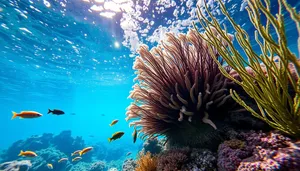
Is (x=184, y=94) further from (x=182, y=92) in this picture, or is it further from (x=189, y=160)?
(x=189, y=160)

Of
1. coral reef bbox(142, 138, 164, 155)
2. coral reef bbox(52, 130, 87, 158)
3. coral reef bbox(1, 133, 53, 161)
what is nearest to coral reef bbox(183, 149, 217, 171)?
coral reef bbox(142, 138, 164, 155)

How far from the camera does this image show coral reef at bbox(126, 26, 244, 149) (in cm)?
266

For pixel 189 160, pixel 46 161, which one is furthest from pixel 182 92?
pixel 46 161

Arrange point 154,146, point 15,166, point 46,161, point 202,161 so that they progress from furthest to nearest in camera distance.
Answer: point 46,161 → point 15,166 → point 154,146 → point 202,161

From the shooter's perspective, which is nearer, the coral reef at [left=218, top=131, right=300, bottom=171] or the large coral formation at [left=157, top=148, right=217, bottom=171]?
the coral reef at [left=218, top=131, right=300, bottom=171]

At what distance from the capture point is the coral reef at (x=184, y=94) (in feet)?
8.74

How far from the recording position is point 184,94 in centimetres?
286

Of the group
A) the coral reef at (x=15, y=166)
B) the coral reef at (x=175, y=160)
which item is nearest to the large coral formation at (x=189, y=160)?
the coral reef at (x=175, y=160)

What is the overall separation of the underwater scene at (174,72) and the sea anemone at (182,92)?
2 cm

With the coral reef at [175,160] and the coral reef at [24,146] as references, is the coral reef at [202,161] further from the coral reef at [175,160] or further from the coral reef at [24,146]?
the coral reef at [24,146]

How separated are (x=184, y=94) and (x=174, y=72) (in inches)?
16.6

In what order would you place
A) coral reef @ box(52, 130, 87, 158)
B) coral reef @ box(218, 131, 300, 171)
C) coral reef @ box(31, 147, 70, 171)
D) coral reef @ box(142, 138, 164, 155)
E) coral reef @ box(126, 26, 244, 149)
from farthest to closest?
coral reef @ box(52, 130, 87, 158) < coral reef @ box(31, 147, 70, 171) < coral reef @ box(142, 138, 164, 155) < coral reef @ box(126, 26, 244, 149) < coral reef @ box(218, 131, 300, 171)

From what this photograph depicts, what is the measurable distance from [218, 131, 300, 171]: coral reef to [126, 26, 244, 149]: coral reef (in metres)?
0.51

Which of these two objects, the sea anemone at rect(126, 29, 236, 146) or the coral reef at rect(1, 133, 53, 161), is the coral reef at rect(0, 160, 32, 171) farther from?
the coral reef at rect(1, 133, 53, 161)
